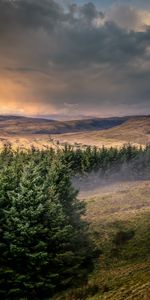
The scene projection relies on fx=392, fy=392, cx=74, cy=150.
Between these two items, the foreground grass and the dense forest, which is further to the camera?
the dense forest

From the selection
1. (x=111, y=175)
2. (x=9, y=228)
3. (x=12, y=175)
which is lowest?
(x=111, y=175)

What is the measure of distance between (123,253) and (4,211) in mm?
16019

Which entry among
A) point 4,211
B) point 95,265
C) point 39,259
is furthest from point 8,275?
point 95,265

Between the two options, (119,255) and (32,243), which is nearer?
(32,243)

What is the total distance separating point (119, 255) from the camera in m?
42.3

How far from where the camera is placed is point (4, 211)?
33031mm

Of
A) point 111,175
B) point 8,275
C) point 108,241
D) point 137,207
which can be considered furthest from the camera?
point 111,175

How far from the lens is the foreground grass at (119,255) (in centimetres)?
2750

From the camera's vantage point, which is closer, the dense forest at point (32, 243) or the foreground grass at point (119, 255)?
the foreground grass at point (119, 255)

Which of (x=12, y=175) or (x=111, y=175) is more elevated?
(x=12, y=175)

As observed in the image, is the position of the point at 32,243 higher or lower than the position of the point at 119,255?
higher

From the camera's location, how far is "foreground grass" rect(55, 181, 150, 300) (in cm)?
2750

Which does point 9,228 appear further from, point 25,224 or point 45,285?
point 45,285

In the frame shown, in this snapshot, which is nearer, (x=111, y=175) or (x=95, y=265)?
(x=95, y=265)
